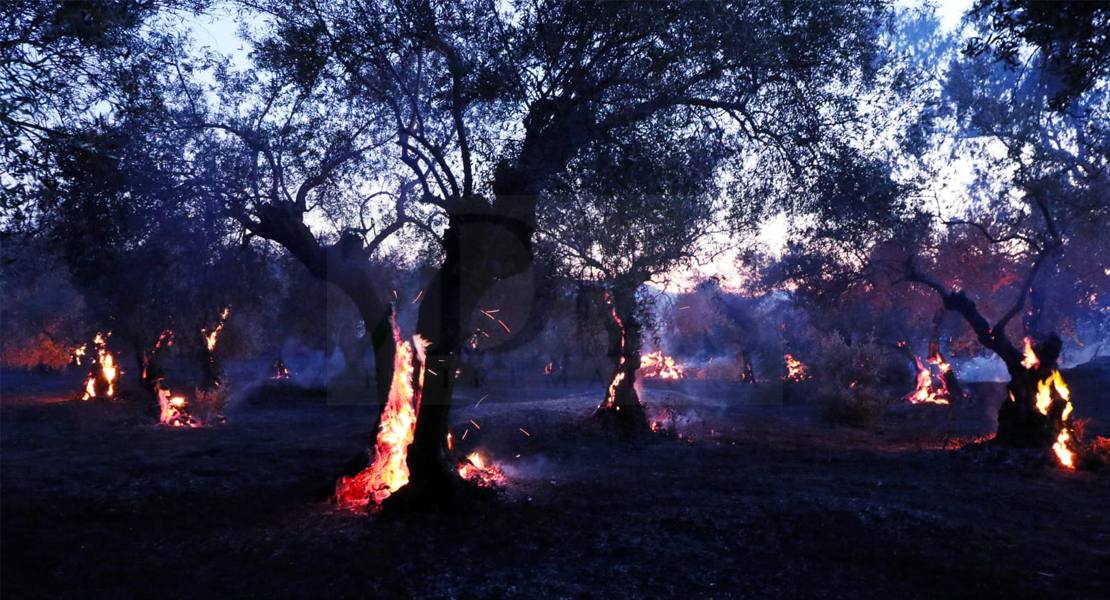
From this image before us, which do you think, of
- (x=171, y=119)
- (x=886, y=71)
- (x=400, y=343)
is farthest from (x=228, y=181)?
(x=886, y=71)

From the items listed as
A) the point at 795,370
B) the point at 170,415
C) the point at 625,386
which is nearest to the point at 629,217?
the point at 625,386

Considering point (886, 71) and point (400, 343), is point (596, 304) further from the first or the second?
point (886, 71)

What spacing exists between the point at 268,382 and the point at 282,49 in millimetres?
32253

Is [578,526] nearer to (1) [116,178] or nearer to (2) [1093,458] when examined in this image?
(1) [116,178]

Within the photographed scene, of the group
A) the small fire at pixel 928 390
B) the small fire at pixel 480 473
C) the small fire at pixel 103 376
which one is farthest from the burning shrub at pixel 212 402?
the small fire at pixel 928 390

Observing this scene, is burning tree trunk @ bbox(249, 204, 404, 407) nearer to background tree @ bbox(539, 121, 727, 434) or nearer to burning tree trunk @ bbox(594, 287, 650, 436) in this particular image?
background tree @ bbox(539, 121, 727, 434)

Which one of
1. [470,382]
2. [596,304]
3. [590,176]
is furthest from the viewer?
[470,382]

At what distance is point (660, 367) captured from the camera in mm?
52438

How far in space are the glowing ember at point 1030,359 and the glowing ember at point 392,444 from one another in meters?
14.1

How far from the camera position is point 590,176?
10242 mm

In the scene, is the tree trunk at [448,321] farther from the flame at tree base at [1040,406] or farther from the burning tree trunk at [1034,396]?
the flame at tree base at [1040,406]

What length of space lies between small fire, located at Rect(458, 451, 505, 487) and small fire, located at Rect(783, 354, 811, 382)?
1186 inches

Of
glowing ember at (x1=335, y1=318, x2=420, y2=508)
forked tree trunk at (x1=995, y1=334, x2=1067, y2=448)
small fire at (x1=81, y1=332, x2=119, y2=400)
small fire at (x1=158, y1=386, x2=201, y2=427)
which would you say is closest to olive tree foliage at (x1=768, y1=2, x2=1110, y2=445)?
forked tree trunk at (x1=995, y1=334, x2=1067, y2=448)

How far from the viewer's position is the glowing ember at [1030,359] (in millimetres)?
17484
